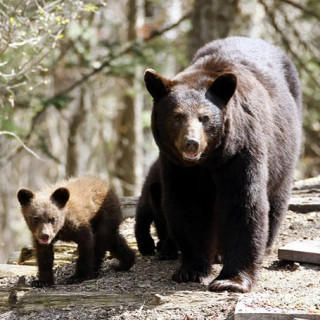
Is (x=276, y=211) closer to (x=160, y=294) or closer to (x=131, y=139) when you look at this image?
(x=160, y=294)

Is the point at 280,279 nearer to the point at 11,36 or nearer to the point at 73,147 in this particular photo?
the point at 11,36

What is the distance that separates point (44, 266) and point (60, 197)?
62cm

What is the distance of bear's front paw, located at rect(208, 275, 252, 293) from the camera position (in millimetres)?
5867

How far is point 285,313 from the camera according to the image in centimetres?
491

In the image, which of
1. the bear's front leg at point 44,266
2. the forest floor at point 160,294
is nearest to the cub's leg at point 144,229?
the forest floor at point 160,294

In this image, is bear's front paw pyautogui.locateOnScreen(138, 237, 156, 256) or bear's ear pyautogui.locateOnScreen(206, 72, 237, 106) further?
bear's front paw pyautogui.locateOnScreen(138, 237, 156, 256)

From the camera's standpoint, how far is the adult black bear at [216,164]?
19.6ft

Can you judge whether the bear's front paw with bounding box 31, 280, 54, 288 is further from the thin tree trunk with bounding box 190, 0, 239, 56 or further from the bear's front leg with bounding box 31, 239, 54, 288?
the thin tree trunk with bounding box 190, 0, 239, 56

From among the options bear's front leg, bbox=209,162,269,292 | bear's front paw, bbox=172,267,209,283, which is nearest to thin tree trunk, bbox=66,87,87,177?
bear's front paw, bbox=172,267,209,283

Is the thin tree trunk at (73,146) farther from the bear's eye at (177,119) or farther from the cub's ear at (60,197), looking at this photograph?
the bear's eye at (177,119)

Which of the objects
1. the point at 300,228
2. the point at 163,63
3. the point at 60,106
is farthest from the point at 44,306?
the point at 163,63

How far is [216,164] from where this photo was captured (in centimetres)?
610

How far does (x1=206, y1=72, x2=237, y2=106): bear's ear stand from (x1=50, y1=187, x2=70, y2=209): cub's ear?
5.08ft

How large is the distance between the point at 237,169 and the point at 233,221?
0.43 m
